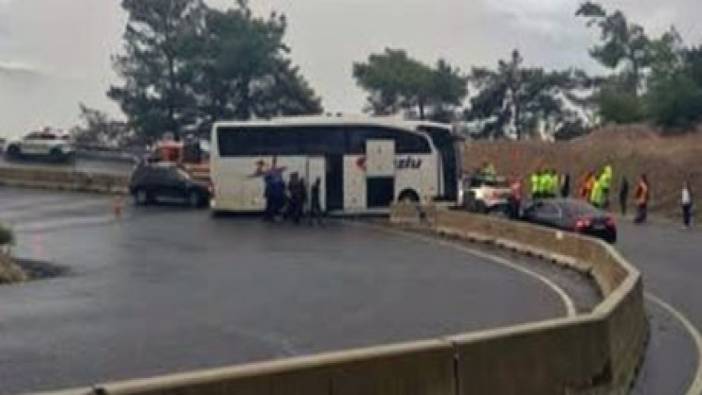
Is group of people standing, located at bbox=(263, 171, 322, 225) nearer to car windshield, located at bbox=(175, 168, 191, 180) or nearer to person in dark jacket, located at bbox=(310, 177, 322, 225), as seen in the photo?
person in dark jacket, located at bbox=(310, 177, 322, 225)

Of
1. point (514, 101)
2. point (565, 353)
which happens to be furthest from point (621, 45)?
point (565, 353)

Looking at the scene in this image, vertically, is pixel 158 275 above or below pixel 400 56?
below

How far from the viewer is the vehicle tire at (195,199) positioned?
5228 centimetres

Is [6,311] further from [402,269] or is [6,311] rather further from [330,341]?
[402,269]

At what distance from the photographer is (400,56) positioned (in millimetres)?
107375

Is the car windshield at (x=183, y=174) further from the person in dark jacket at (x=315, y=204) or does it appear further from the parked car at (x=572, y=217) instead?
the parked car at (x=572, y=217)

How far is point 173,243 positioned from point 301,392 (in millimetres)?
27396

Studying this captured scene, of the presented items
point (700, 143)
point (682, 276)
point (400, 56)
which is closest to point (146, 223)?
point (682, 276)

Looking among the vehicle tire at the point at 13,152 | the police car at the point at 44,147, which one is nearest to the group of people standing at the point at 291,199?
the police car at the point at 44,147

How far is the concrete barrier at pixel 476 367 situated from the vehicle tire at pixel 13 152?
60.9m

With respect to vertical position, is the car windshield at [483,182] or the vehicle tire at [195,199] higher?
the car windshield at [483,182]

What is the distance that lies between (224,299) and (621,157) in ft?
147

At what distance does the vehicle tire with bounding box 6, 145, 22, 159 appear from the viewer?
251ft

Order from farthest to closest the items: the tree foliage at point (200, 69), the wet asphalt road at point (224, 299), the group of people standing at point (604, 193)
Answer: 1. the tree foliage at point (200, 69)
2. the group of people standing at point (604, 193)
3. the wet asphalt road at point (224, 299)
